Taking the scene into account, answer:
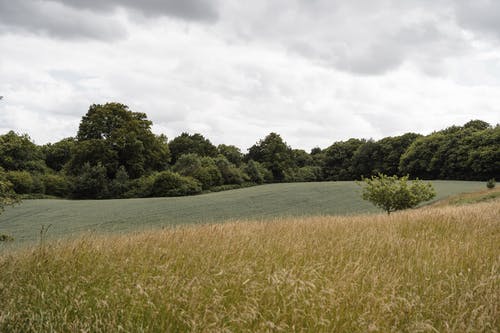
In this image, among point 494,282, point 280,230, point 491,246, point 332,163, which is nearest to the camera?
point 494,282

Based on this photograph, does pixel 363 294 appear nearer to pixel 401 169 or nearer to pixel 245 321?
pixel 245 321

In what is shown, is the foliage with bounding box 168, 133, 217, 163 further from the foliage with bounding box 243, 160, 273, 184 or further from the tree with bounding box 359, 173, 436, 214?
the tree with bounding box 359, 173, 436, 214

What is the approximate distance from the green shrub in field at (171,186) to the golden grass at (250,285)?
1947 inches

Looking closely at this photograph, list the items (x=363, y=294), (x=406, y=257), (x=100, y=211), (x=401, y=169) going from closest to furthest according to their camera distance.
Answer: (x=363, y=294), (x=406, y=257), (x=100, y=211), (x=401, y=169)

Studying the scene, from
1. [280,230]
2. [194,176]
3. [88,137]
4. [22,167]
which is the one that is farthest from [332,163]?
[280,230]

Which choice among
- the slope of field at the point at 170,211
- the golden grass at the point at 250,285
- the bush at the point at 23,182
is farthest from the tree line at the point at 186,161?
the golden grass at the point at 250,285

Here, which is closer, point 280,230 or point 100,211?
point 280,230

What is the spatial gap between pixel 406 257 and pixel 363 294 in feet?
6.88

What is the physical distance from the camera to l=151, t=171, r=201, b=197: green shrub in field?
55.4 meters

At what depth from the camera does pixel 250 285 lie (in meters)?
4.05

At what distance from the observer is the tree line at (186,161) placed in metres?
55.7

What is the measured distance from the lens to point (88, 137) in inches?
2516

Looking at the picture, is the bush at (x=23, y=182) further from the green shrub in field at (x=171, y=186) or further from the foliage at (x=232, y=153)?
the foliage at (x=232, y=153)

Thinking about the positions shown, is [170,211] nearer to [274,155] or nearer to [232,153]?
[274,155]
